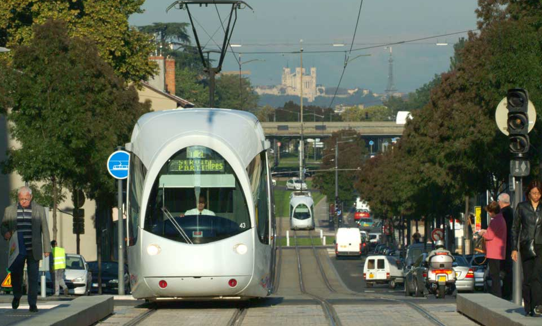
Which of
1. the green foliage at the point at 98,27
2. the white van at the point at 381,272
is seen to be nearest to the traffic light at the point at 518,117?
the green foliage at the point at 98,27

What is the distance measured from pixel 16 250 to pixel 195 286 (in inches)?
111

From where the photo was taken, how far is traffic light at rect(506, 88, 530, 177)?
1327cm

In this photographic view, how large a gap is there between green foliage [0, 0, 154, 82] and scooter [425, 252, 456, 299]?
74.4ft

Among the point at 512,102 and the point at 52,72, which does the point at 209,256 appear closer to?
the point at 512,102

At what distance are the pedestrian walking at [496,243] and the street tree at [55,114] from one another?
18.0 metres

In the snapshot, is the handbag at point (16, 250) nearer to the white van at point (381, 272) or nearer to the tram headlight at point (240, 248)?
the tram headlight at point (240, 248)

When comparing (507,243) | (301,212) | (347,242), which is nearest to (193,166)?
(507,243)

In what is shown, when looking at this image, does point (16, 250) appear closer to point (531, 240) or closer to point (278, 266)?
point (531, 240)

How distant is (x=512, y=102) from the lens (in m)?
13.3

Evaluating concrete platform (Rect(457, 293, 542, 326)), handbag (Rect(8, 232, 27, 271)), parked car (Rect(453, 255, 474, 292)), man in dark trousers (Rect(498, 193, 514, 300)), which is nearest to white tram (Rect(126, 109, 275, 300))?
handbag (Rect(8, 232, 27, 271))

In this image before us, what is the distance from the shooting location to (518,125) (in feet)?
43.7

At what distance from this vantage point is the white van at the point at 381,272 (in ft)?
152

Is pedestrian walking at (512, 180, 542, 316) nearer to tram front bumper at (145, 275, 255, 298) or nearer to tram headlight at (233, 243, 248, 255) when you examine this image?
tram headlight at (233, 243, 248, 255)

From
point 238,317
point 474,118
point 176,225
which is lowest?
point 238,317
